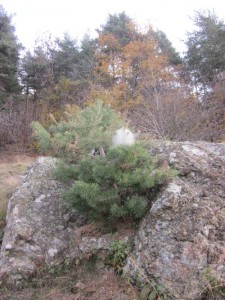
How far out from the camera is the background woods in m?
13.1

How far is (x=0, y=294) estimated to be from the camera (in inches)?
103

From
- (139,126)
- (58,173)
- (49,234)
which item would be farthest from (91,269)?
(139,126)

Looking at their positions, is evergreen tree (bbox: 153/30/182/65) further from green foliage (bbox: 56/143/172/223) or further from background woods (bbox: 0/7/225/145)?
green foliage (bbox: 56/143/172/223)

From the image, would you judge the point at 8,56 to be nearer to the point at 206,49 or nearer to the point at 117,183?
the point at 206,49

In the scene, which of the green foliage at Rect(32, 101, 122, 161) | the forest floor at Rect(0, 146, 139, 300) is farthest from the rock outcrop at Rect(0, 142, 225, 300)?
the green foliage at Rect(32, 101, 122, 161)

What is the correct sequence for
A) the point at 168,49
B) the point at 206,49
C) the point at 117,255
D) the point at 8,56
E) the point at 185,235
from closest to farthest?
the point at 185,235 → the point at 117,255 → the point at 206,49 → the point at 8,56 → the point at 168,49

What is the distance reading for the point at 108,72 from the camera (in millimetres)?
15242

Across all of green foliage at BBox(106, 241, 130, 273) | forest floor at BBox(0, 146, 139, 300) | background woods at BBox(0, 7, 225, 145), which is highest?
background woods at BBox(0, 7, 225, 145)

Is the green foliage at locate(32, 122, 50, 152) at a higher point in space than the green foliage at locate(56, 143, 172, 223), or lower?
higher

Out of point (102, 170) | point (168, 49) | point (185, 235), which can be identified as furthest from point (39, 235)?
point (168, 49)

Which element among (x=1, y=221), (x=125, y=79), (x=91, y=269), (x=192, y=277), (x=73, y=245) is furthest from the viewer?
(x=125, y=79)

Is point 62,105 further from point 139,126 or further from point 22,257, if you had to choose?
point 22,257

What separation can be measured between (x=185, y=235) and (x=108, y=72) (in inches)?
538

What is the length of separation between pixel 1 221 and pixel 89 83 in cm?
1204
